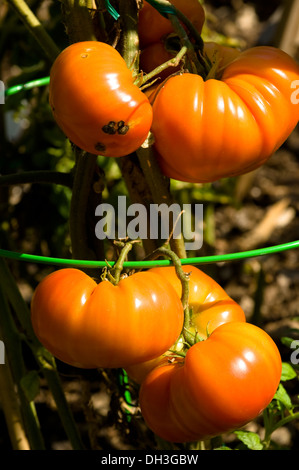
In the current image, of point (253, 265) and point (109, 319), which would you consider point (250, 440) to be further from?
point (253, 265)

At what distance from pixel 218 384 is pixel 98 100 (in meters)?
0.36

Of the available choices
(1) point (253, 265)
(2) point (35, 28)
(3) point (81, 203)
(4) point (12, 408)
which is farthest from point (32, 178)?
(1) point (253, 265)

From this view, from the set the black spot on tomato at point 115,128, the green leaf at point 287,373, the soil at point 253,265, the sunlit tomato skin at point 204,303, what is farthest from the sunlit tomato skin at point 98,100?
the soil at point 253,265

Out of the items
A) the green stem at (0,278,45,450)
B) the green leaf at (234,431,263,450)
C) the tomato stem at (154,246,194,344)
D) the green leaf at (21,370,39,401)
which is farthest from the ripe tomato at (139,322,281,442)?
the green stem at (0,278,45,450)

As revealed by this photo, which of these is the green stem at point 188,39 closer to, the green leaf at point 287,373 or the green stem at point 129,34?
the green stem at point 129,34

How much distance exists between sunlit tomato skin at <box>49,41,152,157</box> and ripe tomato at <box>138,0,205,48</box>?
0.16m

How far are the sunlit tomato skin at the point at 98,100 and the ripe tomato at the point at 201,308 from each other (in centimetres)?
22

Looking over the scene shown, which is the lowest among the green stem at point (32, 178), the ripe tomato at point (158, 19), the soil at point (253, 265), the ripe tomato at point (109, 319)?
the soil at point (253, 265)

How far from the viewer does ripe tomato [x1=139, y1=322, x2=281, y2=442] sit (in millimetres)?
752

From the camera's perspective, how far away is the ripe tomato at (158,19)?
889 mm

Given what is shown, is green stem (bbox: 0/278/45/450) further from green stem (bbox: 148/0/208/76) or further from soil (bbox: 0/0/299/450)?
green stem (bbox: 148/0/208/76)

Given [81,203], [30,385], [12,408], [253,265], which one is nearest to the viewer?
[81,203]

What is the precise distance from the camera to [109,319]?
74cm

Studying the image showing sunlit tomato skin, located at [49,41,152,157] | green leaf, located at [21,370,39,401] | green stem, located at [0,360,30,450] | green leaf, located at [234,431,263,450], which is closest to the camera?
sunlit tomato skin, located at [49,41,152,157]
